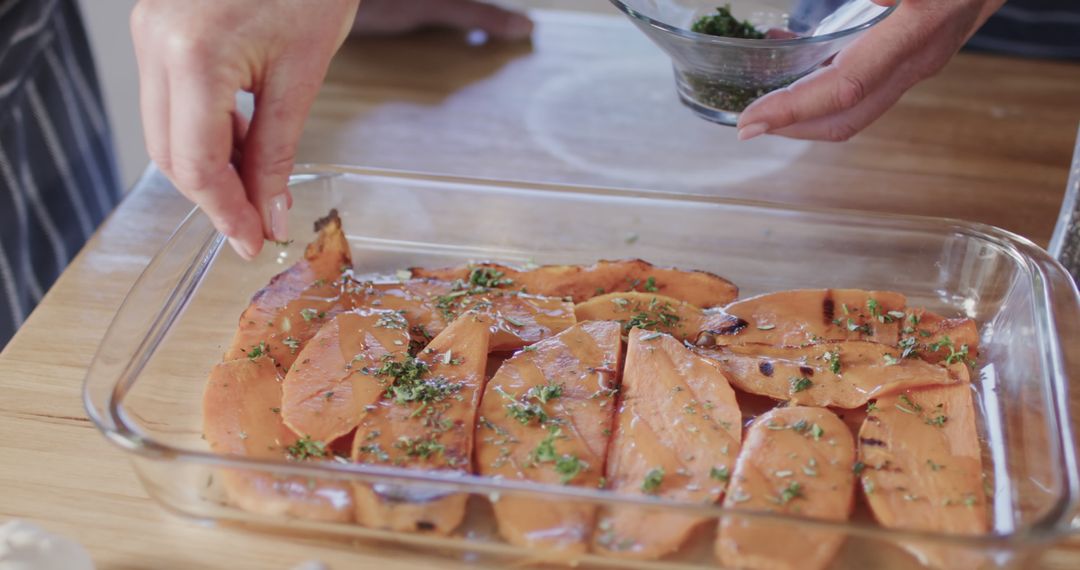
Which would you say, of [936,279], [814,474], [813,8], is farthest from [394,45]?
[814,474]

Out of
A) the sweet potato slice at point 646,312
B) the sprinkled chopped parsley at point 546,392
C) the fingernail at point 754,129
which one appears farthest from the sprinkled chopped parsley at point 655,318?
the fingernail at point 754,129

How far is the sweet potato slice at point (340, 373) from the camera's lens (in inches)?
50.7

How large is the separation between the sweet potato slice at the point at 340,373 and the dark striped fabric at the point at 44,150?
860 mm

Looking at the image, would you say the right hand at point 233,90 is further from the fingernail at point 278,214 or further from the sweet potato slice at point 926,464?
the sweet potato slice at point 926,464

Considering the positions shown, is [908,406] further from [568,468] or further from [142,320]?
[142,320]

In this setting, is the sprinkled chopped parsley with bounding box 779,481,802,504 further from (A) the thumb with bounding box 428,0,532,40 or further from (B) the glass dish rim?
(A) the thumb with bounding box 428,0,532,40

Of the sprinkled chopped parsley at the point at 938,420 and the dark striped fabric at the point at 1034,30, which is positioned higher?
the dark striped fabric at the point at 1034,30

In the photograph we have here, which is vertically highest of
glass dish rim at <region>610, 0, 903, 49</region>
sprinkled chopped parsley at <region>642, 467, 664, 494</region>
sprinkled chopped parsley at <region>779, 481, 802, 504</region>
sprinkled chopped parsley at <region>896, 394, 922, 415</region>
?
glass dish rim at <region>610, 0, 903, 49</region>

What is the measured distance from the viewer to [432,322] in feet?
4.86

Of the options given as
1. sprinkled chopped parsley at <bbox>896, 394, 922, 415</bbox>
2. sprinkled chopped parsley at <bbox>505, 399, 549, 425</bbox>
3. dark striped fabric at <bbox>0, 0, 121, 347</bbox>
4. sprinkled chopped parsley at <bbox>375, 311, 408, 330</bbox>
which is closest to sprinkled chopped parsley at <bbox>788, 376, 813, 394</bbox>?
sprinkled chopped parsley at <bbox>896, 394, 922, 415</bbox>

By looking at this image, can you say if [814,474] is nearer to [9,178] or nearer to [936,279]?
[936,279]

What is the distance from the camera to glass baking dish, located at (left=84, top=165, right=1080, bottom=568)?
111 centimetres

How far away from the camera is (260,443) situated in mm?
1271

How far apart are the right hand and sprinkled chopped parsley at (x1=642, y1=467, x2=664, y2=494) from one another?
58 centimetres
